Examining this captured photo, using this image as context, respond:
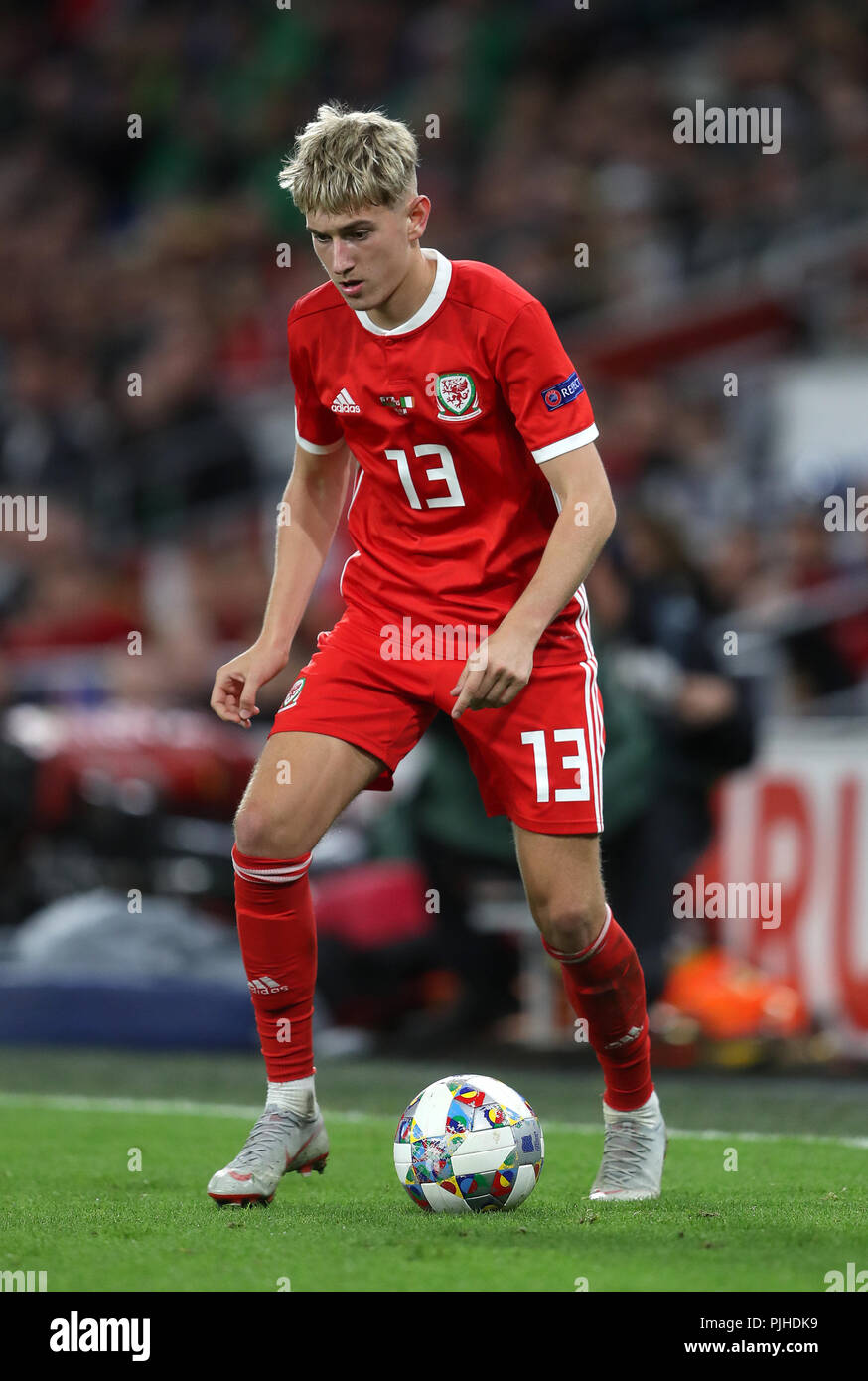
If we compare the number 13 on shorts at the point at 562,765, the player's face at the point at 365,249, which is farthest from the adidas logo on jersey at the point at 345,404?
the number 13 on shorts at the point at 562,765

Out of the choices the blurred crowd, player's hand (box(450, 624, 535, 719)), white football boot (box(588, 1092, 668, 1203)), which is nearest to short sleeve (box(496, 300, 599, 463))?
player's hand (box(450, 624, 535, 719))

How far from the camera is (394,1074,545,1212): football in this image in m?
3.89

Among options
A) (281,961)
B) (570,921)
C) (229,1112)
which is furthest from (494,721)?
(229,1112)

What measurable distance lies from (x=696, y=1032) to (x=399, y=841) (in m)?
1.76

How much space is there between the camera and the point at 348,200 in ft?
12.3

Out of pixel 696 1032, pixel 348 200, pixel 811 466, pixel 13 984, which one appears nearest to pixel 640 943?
pixel 696 1032

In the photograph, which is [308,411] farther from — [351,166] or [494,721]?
[494,721]

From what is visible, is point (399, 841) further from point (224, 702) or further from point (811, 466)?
point (224, 702)

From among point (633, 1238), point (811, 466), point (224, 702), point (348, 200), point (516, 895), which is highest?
point (811, 466)

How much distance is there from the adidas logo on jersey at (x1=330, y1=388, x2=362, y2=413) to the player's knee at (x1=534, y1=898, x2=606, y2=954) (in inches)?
44.1

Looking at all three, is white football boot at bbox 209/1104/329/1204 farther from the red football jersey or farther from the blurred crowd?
the blurred crowd

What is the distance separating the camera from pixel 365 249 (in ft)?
12.5

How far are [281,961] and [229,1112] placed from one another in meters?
2.06
